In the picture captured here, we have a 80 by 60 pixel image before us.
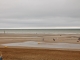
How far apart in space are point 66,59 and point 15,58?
22.0 feet

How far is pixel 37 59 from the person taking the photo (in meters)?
24.8

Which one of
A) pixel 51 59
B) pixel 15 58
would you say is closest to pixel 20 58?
pixel 15 58

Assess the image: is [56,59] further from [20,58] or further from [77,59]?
[20,58]

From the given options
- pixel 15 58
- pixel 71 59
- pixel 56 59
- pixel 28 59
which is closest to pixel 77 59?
pixel 71 59

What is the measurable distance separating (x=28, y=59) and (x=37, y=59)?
1163 mm

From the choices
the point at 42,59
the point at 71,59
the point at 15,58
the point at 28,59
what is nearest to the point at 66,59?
the point at 71,59

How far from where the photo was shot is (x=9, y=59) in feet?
80.1

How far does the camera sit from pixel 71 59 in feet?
81.6

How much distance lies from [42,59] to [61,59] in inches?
99.1

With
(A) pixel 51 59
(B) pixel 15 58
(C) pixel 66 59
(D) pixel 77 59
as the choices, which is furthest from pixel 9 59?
(D) pixel 77 59

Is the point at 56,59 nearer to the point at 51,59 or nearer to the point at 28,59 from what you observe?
the point at 51,59

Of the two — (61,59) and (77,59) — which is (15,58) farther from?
(77,59)

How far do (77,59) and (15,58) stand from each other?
27.0 ft

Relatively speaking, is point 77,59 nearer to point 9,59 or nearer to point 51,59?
point 51,59
